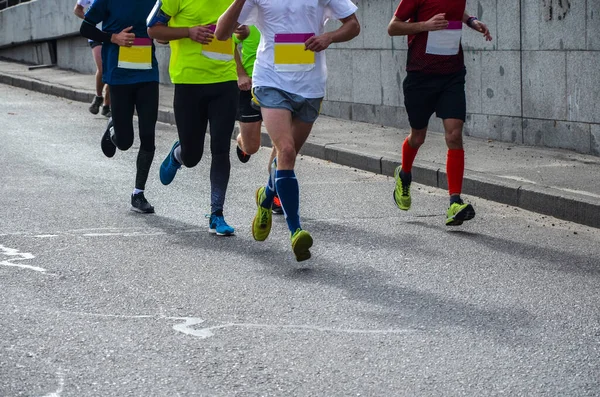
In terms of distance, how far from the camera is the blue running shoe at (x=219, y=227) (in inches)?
316

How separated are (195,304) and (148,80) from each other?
10.5ft

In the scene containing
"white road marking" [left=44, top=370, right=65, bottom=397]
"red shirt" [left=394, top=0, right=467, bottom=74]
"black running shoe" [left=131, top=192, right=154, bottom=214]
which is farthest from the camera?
"black running shoe" [left=131, top=192, right=154, bottom=214]

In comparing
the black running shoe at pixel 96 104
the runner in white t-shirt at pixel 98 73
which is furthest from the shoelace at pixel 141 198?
the black running shoe at pixel 96 104

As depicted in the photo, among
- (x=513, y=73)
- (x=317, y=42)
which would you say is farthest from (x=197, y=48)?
(x=513, y=73)

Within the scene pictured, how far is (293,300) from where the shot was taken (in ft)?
20.2

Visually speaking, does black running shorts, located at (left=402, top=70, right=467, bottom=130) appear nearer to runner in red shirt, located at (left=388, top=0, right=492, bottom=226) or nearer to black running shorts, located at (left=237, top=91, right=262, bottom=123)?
runner in red shirt, located at (left=388, top=0, right=492, bottom=226)

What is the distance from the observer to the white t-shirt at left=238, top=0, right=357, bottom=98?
7109mm

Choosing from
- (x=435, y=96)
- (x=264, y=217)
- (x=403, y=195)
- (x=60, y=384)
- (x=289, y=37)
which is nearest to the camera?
(x=60, y=384)

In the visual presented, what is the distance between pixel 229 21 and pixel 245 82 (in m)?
1.76

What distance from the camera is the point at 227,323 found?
5.68 m

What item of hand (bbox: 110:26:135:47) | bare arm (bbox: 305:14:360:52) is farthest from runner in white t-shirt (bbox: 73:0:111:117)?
bare arm (bbox: 305:14:360:52)

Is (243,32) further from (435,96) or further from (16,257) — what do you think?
(16,257)

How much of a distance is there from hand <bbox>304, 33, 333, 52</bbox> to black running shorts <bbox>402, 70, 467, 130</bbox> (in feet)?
4.83

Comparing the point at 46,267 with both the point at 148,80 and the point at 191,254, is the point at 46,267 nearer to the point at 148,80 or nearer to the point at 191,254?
the point at 191,254
